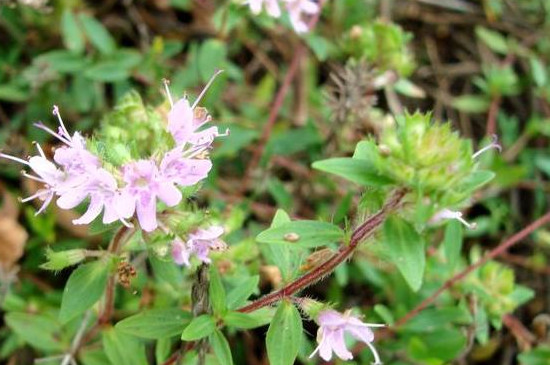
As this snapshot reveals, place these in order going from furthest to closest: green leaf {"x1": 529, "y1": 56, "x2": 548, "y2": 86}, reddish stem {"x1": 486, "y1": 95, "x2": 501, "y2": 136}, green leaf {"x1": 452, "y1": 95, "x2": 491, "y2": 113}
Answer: green leaf {"x1": 452, "y1": 95, "x2": 491, "y2": 113}, reddish stem {"x1": 486, "y1": 95, "x2": 501, "y2": 136}, green leaf {"x1": 529, "y1": 56, "x2": 548, "y2": 86}

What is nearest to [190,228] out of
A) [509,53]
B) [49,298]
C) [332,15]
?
[49,298]

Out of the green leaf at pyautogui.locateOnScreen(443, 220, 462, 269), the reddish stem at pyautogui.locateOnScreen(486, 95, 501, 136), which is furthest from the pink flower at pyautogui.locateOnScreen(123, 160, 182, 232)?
the reddish stem at pyautogui.locateOnScreen(486, 95, 501, 136)

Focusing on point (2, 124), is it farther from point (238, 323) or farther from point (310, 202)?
point (238, 323)

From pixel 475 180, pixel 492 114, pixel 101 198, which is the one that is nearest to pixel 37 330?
pixel 101 198

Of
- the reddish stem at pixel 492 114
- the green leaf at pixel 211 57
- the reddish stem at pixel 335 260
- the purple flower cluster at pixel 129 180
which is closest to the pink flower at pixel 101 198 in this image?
the purple flower cluster at pixel 129 180

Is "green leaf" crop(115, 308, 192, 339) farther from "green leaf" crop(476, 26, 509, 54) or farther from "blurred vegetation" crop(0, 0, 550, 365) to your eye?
"green leaf" crop(476, 26, 509, 54)

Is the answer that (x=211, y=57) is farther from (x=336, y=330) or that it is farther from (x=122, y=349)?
(x=336, y=330)
